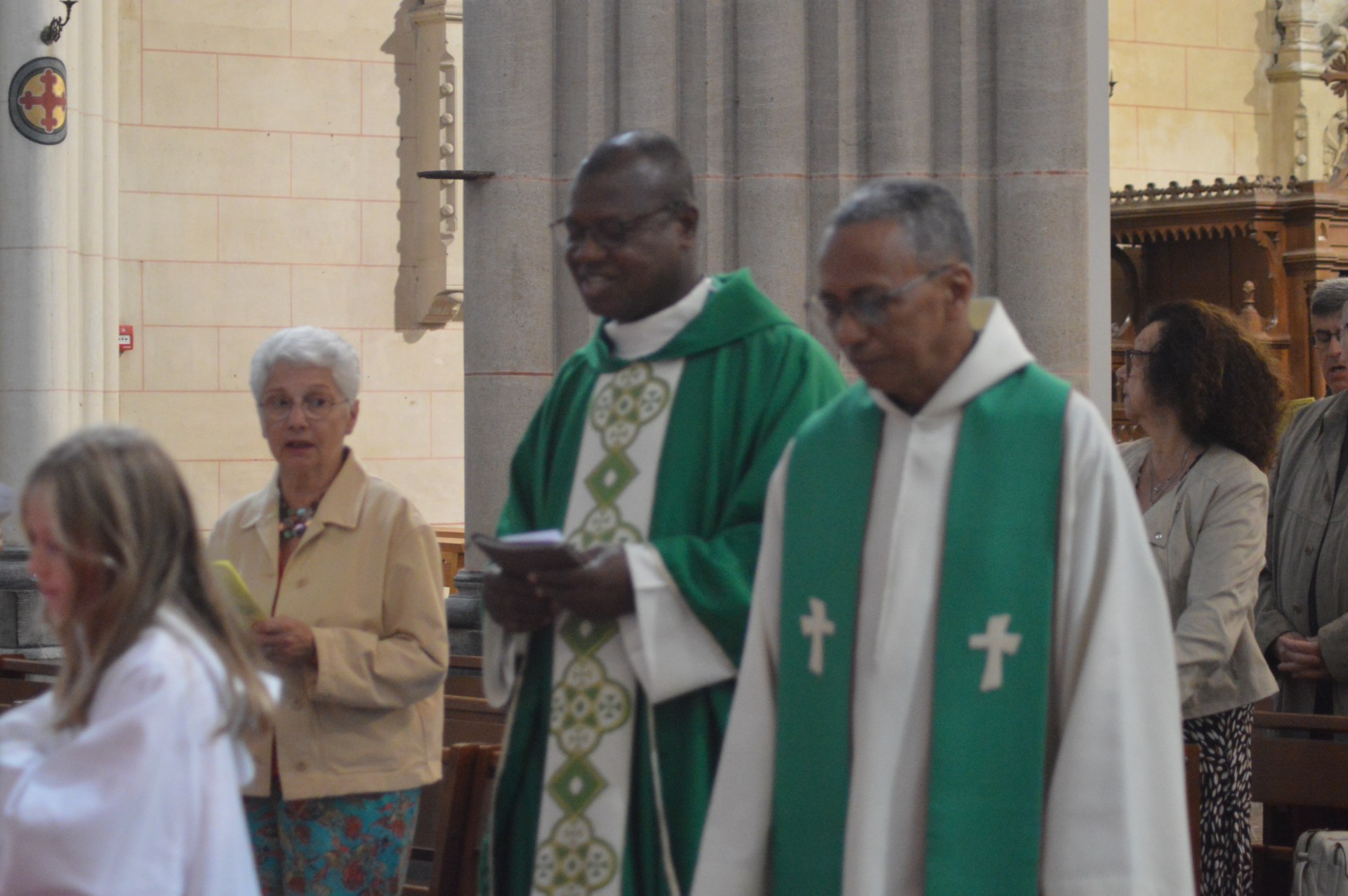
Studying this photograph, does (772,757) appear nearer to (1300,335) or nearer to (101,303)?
(101,303)

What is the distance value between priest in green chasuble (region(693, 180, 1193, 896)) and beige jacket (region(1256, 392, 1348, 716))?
6.60 ft

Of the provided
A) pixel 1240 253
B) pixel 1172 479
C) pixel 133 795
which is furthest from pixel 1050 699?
pixel 1240 253

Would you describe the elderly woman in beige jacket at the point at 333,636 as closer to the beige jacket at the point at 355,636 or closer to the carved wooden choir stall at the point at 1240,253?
the beige jacket at the point at 355,636

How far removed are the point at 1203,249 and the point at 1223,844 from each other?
845 centimetres

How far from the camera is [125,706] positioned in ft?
6.09

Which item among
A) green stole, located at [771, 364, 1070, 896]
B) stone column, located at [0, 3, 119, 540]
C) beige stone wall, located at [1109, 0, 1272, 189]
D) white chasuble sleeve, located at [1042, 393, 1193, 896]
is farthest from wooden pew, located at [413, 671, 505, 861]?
beige stone wall, located at [1109, 0, 1272, 189]

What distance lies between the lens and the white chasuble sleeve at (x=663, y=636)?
242cm

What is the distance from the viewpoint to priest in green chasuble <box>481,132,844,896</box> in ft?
8.02

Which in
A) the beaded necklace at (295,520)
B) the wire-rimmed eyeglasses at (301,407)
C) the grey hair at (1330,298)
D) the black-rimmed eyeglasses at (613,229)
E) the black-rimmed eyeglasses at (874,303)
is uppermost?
the grey hair at (1330,298)

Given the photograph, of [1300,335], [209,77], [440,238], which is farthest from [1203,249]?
[209,77]

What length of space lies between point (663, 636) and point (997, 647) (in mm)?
570

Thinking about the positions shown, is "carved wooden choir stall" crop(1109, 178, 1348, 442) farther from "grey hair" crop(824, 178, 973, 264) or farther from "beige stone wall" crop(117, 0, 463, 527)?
"grey hair" crop(824, 178, 973, 264)

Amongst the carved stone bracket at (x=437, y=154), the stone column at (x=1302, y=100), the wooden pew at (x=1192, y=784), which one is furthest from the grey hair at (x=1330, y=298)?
the stone column at (x=1302, y=100)

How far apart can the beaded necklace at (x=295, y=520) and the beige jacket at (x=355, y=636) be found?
1cm
